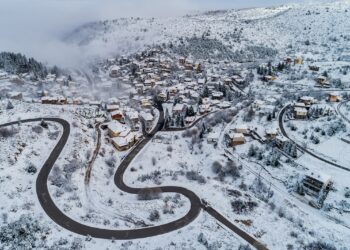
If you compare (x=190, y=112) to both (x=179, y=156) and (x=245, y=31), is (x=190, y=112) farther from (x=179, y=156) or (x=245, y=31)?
(x=245, y=31)

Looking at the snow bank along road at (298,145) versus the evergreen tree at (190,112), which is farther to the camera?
the evergreen tree at (190,112)

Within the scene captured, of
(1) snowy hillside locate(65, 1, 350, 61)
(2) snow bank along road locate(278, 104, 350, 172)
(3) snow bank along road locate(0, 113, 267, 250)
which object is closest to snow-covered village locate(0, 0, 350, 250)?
(3) snow bank along road locate(0, 113, 267, 250)

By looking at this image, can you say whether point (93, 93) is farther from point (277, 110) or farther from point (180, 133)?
point (277, 110)

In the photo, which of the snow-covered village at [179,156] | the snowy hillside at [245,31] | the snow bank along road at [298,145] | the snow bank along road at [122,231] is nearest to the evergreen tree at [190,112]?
the snow-covered village at [179,156]

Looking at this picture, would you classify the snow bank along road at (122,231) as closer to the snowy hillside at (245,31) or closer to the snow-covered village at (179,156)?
the snow-covered village at (179,156)

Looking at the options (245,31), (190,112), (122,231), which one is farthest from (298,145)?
(245,31)

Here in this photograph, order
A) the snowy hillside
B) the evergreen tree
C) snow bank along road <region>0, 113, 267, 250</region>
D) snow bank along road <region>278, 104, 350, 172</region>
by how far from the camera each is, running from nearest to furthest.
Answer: snow bank along road <region>0, 113, 267, 250</region> < snow bank along road <region>278, 104, 350, 172</region> < the evergreen tree < the snowy hillside

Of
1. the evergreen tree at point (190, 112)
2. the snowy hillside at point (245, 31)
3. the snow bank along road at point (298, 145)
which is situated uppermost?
the snowy hillside at point (245, 31)

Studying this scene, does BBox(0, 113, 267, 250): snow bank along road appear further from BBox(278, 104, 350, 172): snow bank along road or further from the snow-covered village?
→ BBox(278, 104, 350, 172): snow bank along road
